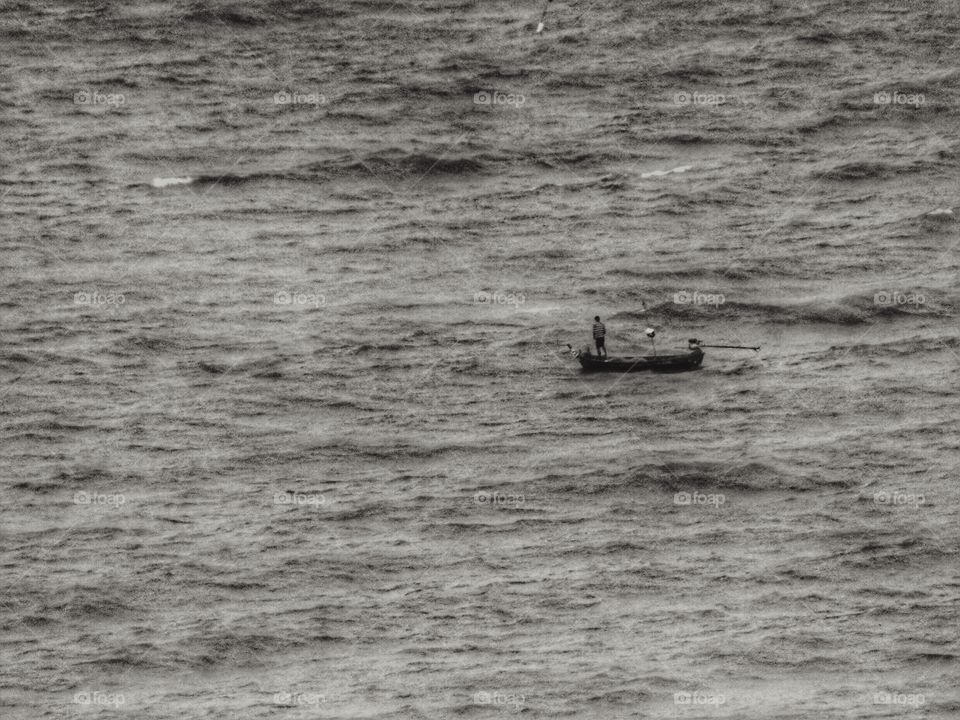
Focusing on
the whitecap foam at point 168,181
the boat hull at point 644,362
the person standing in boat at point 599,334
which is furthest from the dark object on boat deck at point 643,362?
the whitecap foam at point 168,181

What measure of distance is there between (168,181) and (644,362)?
16.1 meters

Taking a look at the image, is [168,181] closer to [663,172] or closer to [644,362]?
[663,172]

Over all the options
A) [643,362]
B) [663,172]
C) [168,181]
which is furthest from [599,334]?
[168,181]

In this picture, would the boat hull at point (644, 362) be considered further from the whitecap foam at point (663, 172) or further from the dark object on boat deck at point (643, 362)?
the whitecap foam at point (663, 172)

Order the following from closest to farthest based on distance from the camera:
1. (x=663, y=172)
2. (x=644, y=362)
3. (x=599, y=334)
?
(x=599, y=334), (x=644, y=362), (x=663, y=172)

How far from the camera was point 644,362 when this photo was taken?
5438 centimetres

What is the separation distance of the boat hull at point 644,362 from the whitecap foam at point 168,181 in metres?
14.1

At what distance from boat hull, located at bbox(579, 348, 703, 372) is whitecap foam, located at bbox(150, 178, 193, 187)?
14.1 metres

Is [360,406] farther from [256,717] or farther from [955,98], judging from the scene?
[955,98]

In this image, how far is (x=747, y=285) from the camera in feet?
190

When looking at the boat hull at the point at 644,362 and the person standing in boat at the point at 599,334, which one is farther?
the boat hull at the point at 644,362

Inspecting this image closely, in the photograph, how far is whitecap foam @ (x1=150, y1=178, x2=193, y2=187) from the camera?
6091cm

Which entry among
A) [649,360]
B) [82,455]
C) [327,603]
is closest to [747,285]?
[649,360]

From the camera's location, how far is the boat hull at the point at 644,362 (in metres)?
54.3
